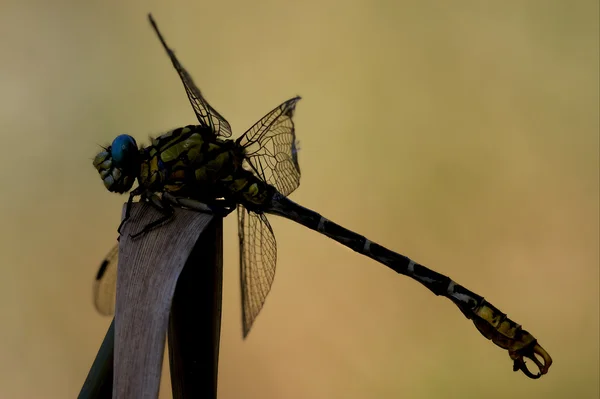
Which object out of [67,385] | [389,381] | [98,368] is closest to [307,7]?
[389,381]

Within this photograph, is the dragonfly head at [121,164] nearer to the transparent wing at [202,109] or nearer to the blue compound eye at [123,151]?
the blue compound eye at [123,151]

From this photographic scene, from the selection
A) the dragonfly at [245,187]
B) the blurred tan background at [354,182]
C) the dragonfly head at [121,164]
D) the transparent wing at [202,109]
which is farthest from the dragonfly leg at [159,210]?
the blurred tan background at [354,182]

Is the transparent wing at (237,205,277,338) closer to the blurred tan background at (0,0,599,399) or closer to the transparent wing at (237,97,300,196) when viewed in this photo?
the transparent wing at (237,97,300,196)

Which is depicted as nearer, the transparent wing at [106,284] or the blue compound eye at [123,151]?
the blue compound eye at [123,151]

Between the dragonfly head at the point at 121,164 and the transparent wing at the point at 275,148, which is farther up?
the transparent wing at the point at 275,148

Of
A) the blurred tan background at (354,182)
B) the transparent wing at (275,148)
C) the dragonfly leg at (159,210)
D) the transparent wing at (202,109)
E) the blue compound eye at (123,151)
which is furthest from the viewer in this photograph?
the blurred tan background at (354,182)

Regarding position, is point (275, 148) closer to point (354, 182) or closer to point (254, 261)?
point (254, 261)

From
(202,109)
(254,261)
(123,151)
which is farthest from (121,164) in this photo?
(254,261)

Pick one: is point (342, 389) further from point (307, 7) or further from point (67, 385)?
point (307, 7)
